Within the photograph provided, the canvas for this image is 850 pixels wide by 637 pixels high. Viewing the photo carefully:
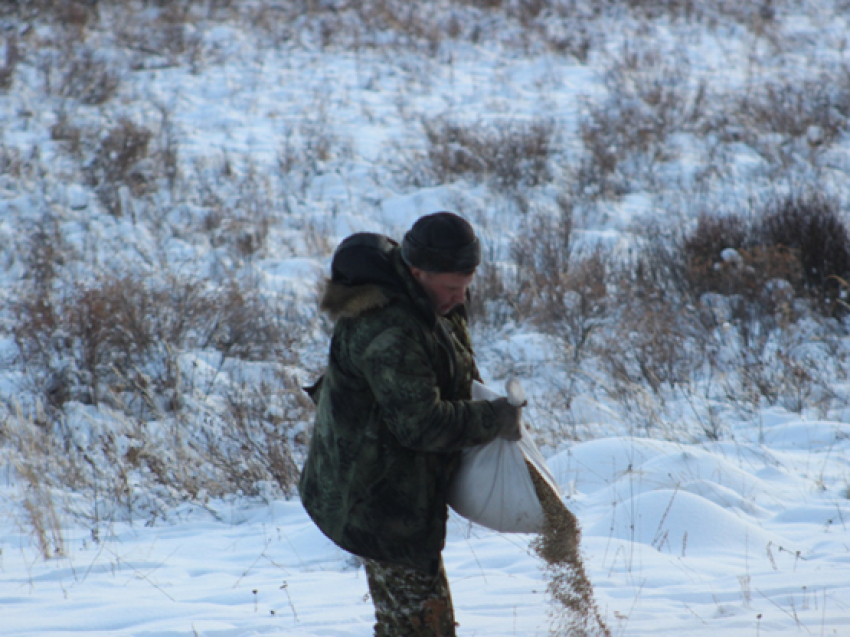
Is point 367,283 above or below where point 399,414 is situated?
above

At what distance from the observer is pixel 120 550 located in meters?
4.07

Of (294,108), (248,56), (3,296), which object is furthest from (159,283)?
(248,56)

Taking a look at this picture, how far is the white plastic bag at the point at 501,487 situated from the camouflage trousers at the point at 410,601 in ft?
0.71

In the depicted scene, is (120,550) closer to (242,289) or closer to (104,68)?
(242,289)

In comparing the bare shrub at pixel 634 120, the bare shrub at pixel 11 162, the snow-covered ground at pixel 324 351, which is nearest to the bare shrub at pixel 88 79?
the snow-covered ground at pixel 324 351

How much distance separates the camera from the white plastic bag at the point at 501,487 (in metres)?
2.16

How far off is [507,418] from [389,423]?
31 centimetres

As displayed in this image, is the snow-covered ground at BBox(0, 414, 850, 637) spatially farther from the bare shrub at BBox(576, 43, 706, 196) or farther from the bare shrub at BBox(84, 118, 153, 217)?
the bare shrub at BBox(576, 43, 706, 196)

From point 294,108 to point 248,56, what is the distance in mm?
1978

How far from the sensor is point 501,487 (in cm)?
216

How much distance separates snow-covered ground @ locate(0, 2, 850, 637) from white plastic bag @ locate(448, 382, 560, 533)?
961mm

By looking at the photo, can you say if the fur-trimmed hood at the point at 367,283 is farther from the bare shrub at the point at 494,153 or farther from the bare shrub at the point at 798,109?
the bare shrub at the point at 798,109

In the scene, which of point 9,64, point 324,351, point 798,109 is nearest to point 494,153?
point 798,109

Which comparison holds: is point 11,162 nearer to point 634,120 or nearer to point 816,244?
point 634,120
